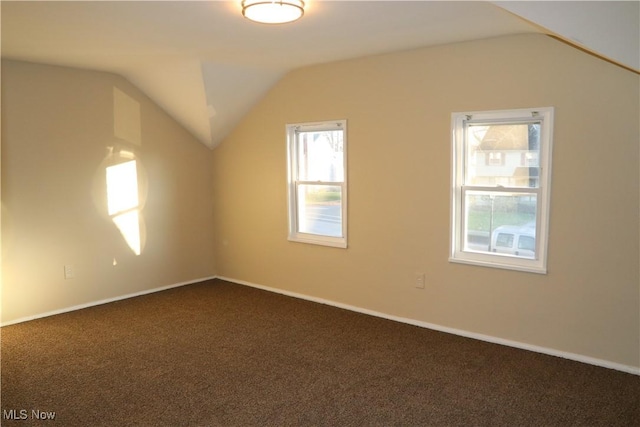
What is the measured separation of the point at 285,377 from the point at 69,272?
264 cm

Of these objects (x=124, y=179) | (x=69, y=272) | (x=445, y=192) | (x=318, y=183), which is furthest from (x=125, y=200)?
(x=445, y=192)

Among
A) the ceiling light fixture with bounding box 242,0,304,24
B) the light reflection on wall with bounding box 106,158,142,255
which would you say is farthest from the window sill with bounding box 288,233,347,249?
the ceiling light fixture with bounding box 242,0,304,24

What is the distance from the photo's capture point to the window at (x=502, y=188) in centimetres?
343

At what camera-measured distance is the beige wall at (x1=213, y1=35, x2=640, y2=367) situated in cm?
314

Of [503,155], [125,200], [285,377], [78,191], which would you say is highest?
[503,155]

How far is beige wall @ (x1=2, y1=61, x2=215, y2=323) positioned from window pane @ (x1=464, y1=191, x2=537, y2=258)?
315cm

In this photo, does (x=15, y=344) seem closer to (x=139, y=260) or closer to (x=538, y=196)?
(x=139, y=260)

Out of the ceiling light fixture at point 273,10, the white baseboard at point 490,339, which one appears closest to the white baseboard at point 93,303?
the white baseboard at point 490,339

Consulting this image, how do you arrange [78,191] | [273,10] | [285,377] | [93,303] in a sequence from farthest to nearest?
[93,303]
[78,191]
[285,377]
[273,10]

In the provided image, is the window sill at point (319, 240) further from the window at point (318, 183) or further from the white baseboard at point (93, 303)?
the white baseboard at point (93, 303)

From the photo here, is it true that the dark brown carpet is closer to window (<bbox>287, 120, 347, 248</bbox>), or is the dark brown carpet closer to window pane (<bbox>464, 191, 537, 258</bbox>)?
window pane (<bbox>464, 191, 537, 258</bbox>)

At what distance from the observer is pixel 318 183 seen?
475 centimetres

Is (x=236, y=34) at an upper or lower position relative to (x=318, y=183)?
upper

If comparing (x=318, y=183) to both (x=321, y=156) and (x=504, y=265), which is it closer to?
(x=321, y=156)
